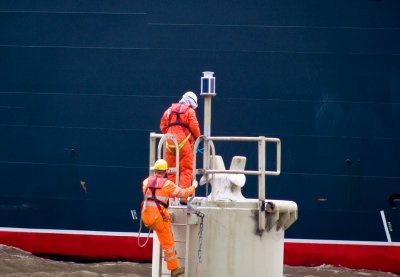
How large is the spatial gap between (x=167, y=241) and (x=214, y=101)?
3.15m

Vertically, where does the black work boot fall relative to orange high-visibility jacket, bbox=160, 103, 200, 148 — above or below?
below

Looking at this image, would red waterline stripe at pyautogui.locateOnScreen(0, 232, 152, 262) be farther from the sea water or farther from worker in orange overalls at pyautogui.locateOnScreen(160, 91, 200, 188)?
worker in orange overalls at pyautogui.locateOnScreen(160, 91, 200, 188)

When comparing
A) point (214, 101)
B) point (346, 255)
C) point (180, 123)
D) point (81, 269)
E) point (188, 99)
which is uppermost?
point (214, 101)

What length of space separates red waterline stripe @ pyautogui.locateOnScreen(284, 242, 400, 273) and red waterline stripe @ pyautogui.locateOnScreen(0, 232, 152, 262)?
2.09m

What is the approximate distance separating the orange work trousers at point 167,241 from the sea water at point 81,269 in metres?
2.33

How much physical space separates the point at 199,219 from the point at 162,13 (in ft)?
12.2

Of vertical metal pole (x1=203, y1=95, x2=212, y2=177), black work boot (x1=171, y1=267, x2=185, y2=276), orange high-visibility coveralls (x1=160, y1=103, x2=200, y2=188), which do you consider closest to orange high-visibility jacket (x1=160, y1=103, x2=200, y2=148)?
orange high-visibility coveralls (x1=160, y1=103, x2=200, y2=188)

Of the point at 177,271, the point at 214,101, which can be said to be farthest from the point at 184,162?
the point at 214,101

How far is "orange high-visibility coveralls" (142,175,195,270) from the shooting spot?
237 inches

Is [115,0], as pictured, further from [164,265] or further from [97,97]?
[164,265]

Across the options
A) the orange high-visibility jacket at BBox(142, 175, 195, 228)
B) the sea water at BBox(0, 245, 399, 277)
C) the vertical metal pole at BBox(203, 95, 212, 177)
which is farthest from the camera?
the sea water at BBox(0, 245, 399, 277)

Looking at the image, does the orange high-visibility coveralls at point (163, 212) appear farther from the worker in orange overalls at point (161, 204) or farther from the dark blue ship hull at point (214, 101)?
the dark blue ship hull at point (214, 101)

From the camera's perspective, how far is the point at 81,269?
28.3ft

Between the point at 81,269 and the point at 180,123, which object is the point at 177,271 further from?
the point at 81,269
